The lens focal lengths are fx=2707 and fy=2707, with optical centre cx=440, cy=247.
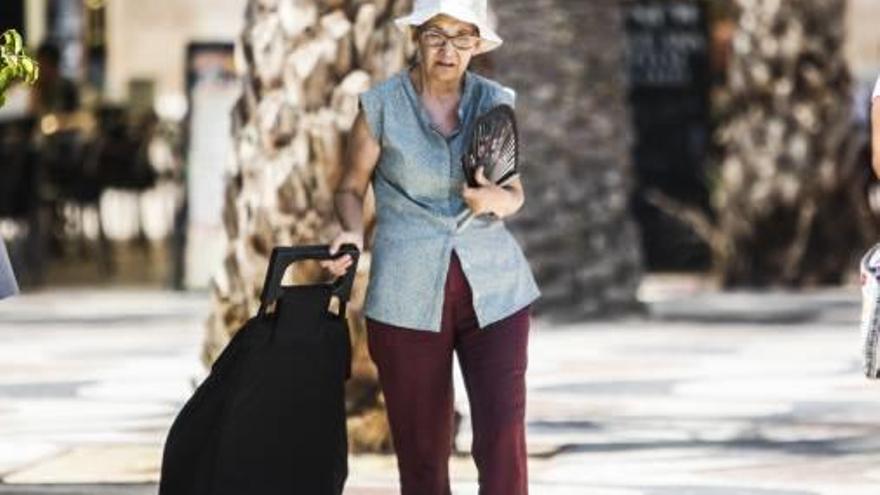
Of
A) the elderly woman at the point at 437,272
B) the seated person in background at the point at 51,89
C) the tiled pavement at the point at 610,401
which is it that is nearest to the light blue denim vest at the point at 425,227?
the elderly woman at the point at 437,272

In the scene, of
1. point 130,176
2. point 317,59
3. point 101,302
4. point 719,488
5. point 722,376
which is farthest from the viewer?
point 130,176

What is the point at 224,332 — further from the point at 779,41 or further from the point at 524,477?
the point at 779,41

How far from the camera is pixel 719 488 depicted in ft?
28.3

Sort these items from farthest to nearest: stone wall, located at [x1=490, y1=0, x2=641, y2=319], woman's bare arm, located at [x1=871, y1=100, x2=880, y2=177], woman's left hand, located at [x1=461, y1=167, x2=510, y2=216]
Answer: stone wall, located at [x1=490, y1=0, x2=641, y2=319]
woman's bare arm, located at [x1=871, y1=100, x2=880, y2=177]
woman's left hand, located at [x1=461, y1=167, x2=510, y2=216]

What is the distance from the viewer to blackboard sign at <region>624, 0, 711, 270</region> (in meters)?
21.0

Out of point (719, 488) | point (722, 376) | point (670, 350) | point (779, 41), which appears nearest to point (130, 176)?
point (779, 41)

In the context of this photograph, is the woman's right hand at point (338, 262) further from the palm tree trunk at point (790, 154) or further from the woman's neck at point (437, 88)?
the palm tree trunk at point (790, 154)

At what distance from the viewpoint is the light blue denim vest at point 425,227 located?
6.52 meters

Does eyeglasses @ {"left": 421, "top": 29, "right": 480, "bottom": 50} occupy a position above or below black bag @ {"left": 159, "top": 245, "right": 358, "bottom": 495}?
above

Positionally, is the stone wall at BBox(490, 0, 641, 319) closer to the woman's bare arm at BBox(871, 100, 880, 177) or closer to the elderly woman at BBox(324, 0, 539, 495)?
the woman's bare arm at BBox(871, 100, 880, 177)

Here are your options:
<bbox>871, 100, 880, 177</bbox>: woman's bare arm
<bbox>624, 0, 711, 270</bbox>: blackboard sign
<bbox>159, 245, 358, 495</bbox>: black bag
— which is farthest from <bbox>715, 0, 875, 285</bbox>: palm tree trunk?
<bbox>159, 245, 358, 495</bbox>: black bag

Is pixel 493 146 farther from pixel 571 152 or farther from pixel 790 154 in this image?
pixel 790 154

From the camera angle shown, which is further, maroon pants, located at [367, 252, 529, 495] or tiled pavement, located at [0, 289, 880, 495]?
tiled pavement, located at [0, 289, 880, 495]

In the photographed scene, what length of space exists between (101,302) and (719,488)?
10.3 meters
